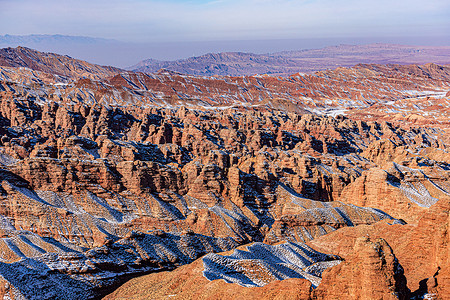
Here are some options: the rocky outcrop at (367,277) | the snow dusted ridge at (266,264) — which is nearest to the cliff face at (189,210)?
the rocky outcrop at (367,277)

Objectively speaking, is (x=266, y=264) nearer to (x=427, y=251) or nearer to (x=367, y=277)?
(x=427, y=251)

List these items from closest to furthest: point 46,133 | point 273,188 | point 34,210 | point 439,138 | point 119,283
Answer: point 119,283 → point 34,210 → point 273,188 → point 46,133 → point 439,138

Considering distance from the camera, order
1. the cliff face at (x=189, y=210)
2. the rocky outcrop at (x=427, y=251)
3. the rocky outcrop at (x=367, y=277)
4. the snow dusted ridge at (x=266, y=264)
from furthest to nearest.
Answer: the snow dusted ridge at (x=266, y=264) → the cliff face at (x=189, y=210) → the rocky outcrop at (x=427, y=251) → the rocky outcrop at (x=367, y=277)

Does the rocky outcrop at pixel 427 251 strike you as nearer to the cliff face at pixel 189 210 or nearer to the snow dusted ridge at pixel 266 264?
the cliff face at pixel 189 210

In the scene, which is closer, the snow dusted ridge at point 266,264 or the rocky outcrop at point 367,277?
the rocky outcrop at point 367,277

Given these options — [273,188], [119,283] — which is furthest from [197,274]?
[273,188]

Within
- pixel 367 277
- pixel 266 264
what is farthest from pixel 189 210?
pixel 367 277

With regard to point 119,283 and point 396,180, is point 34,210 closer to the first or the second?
point 119,283

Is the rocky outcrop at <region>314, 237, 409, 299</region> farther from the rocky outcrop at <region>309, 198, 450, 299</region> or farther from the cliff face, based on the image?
the rocky outcrop at <region>309, 198, 450, 299</region>
